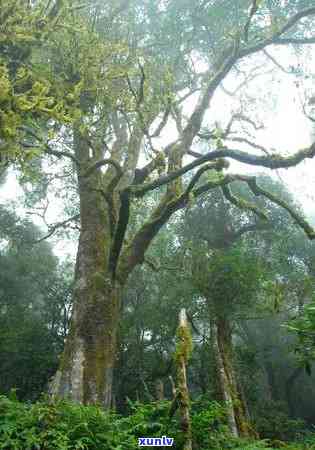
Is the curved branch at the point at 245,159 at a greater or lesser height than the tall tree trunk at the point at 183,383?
greater

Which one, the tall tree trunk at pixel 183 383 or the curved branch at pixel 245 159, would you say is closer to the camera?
the tall tree trunk at pixel 183 383

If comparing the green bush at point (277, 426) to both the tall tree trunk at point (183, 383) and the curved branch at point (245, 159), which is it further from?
the tall tree trunk at point (183, 383)

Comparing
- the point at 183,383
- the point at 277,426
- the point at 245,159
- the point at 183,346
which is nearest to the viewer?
the point at 183,383

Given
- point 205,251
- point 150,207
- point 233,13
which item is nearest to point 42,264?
point 150,207

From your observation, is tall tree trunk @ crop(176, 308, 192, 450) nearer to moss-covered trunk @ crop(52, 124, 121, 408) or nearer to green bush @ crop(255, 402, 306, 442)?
moss-covered trunk @ crop(52, 124, 121, 408)

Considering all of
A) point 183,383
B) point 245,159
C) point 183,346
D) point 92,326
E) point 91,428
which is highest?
point 245,159

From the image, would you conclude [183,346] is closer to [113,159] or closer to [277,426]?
[113,159]

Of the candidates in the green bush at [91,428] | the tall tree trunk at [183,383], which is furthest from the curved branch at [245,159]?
the green bush at [91,428]

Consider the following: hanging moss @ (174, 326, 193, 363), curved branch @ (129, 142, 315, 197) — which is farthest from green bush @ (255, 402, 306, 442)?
hanging moss @ (174, 326, 193, 363)

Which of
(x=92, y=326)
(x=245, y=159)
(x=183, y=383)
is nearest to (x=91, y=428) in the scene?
(x=183, y=383)

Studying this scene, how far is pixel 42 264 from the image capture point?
21.2m

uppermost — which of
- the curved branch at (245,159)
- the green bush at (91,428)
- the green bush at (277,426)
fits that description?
the curved branch at (245,159)

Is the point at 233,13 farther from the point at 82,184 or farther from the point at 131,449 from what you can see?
the point at 131,449

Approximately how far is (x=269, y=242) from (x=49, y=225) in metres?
10.2
